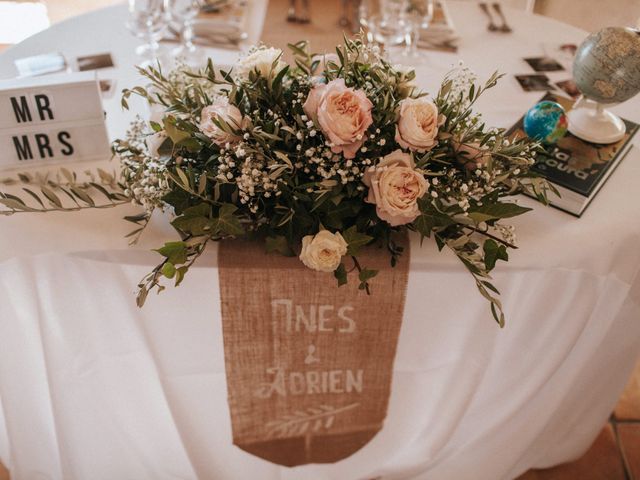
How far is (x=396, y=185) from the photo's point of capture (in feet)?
2.81

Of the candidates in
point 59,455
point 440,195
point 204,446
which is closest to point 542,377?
point 440,195

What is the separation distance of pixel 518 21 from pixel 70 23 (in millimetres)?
1317

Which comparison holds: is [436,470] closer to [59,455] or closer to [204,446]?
[204,446]

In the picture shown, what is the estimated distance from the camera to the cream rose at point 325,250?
88 centimetres

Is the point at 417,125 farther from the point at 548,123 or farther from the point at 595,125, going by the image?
the point at 595,125

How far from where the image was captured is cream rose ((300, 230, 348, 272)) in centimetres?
88

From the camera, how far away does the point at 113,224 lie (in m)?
1.03

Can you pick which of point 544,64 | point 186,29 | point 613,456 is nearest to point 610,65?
point 544,64

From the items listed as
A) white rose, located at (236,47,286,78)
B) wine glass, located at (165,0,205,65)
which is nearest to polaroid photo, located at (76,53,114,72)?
wine glass, located at (165,0,205,65)

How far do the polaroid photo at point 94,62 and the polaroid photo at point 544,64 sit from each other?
112 cm

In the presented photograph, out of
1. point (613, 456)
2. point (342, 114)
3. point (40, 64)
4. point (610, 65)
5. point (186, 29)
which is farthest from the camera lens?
point (613, 456)

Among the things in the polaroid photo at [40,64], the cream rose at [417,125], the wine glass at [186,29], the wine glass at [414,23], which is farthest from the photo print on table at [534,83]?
the polaroid photo at [40,64]

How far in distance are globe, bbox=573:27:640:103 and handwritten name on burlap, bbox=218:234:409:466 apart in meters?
0.54

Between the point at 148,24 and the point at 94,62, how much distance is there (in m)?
0.17
